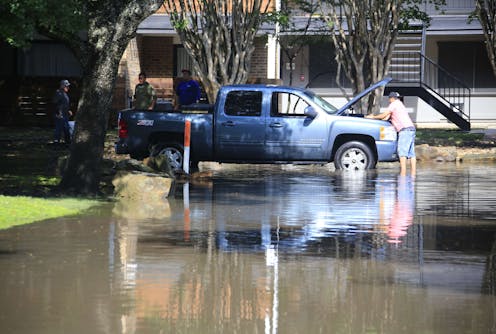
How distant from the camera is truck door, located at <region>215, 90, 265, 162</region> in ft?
75.7

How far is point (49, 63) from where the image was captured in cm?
4016

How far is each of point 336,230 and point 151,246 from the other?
8.32ft

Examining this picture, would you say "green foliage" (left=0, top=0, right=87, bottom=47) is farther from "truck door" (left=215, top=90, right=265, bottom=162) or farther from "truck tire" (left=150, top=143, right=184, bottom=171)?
"truck door" (left=215, top=90, right=265, bottom=162)

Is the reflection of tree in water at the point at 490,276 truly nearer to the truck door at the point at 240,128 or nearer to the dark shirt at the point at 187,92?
the truck door at the point at 240,128

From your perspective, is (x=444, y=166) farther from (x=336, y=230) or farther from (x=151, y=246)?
(x=151, y=246)

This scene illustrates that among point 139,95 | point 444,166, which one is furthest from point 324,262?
point 139,95

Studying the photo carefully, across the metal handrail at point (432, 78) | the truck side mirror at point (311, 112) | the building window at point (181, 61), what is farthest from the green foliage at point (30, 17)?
the building window at point (181, 61)

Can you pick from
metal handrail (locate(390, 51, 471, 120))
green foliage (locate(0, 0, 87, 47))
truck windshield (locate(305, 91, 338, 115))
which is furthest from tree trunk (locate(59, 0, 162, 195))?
metal handrail (locate(390, 51, 471, 120))

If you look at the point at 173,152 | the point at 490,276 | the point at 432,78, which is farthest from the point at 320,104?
the point at 432,78

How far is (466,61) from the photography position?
43.1 metres

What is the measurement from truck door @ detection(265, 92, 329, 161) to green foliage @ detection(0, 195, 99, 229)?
7229mm

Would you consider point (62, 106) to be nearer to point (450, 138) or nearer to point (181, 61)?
point (450, 138)

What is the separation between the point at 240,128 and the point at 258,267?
12.5 meters

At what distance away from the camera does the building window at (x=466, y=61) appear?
42906 millimetres
